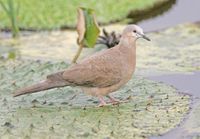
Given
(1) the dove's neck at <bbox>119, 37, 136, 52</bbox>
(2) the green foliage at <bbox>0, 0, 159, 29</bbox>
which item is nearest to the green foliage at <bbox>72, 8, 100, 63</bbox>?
(1) the dove's neck at <bbox>119, 37, 136, 52</bbox>

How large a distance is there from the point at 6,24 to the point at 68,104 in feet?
11.1

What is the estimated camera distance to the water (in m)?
8.03

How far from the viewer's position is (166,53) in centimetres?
670

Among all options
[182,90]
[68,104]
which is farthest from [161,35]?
[68,104]

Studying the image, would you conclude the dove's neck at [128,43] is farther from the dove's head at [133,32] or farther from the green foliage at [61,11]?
the green foliage at [61,11]

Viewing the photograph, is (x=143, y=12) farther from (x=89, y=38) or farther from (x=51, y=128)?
(x=51, y=128)

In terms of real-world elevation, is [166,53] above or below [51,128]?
above

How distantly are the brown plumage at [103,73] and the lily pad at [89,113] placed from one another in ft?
0.50

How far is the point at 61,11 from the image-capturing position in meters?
8.55

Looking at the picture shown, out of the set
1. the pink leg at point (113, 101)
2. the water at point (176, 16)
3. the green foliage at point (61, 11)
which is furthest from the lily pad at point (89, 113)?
the green foliage at point (61, 11)

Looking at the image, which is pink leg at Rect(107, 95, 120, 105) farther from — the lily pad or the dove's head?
the dove's head

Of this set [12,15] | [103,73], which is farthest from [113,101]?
[12,15]

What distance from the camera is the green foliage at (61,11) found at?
27.1 feet

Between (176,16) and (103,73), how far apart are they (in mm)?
3476
